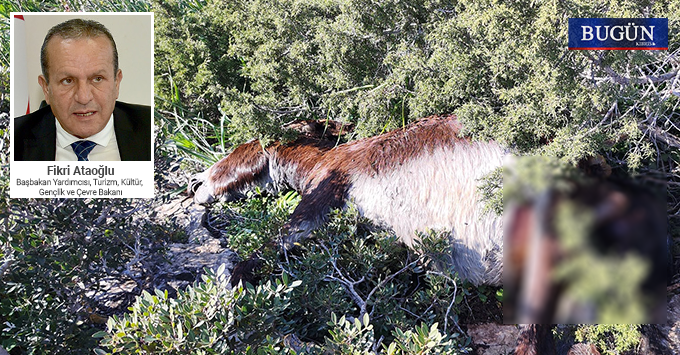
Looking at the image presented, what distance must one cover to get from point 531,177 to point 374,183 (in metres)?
2.58

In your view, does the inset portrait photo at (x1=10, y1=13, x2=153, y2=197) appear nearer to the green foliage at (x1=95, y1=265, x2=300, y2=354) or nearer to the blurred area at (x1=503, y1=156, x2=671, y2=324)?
the green foliage at (x1=95, y1=265, x2=300, y2=354)

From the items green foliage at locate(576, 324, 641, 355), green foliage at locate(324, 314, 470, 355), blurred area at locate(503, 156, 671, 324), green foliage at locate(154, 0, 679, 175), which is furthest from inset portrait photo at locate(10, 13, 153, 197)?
blurred area at locate(503, 156, 671, 324)

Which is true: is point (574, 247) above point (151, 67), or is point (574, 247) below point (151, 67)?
below

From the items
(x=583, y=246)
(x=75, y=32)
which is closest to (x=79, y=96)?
(x=75, y=32)

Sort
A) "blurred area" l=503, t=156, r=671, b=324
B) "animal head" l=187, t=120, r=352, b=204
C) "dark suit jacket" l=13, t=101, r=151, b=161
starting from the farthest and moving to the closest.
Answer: "animal head" l=187, t=120, r=352, b=204 → "dark suit jacket" l=13, t=101, r=151, b=161 → "blurred area" l=503, t=156, r=671, b=324

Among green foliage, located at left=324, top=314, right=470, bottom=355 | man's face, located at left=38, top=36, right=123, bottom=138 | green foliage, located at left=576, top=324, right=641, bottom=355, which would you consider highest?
man's face, located at left=38, top=36, right=123, bottom=138

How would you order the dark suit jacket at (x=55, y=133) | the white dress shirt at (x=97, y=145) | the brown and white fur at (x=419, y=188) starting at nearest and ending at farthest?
the brown and white fur at (x=419, y=188) → the dark suit jacket at (x=55, y=133) → the white dress shirt at (x=97, y=145)

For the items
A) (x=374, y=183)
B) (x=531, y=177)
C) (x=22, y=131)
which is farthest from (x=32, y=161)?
(x=531, y=177)

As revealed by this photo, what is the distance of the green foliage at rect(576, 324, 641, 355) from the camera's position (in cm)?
260

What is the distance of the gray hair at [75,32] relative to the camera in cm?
319

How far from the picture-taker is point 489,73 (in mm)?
3225

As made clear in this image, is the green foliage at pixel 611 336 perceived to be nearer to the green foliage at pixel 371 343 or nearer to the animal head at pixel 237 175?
the green foliage at pixel 371 343

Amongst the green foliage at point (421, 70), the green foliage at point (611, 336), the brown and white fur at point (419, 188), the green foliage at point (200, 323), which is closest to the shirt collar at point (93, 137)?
the green foliage at point (421, 70)

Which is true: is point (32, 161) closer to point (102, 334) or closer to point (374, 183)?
point (102, 334)
